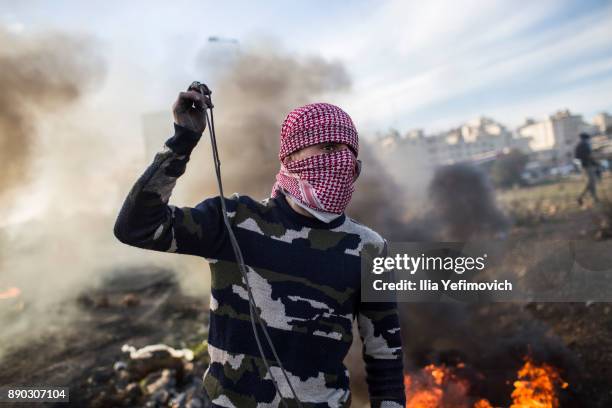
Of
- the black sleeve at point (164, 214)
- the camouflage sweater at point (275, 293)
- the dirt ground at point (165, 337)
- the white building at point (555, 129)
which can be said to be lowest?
the dirt ground at point (165, 337)

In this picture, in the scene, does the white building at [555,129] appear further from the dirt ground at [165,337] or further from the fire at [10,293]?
the fire at [10,293]

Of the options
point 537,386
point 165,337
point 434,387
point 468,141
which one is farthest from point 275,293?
point 468,141

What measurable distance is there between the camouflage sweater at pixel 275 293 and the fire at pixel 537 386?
368cm

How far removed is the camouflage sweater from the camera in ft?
4.97

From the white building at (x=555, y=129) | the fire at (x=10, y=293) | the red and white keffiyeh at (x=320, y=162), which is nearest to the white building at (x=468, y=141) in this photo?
the white building at (x=555, y=129)

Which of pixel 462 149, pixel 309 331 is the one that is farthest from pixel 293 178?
pixel 462 149

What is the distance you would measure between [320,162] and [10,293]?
34.8 ft

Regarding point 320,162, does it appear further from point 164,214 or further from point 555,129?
point 555,129

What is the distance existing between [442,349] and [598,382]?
5.88ft

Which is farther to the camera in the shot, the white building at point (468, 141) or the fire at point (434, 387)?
the white building at point (468, 141)

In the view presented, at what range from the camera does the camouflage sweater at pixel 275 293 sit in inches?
59.7

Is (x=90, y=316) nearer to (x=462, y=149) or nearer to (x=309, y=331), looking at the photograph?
(x=309, y=331)

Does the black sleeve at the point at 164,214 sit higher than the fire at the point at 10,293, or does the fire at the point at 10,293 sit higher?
the black sleeve at the point at 164,214

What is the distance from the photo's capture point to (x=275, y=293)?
1564 millimetres
